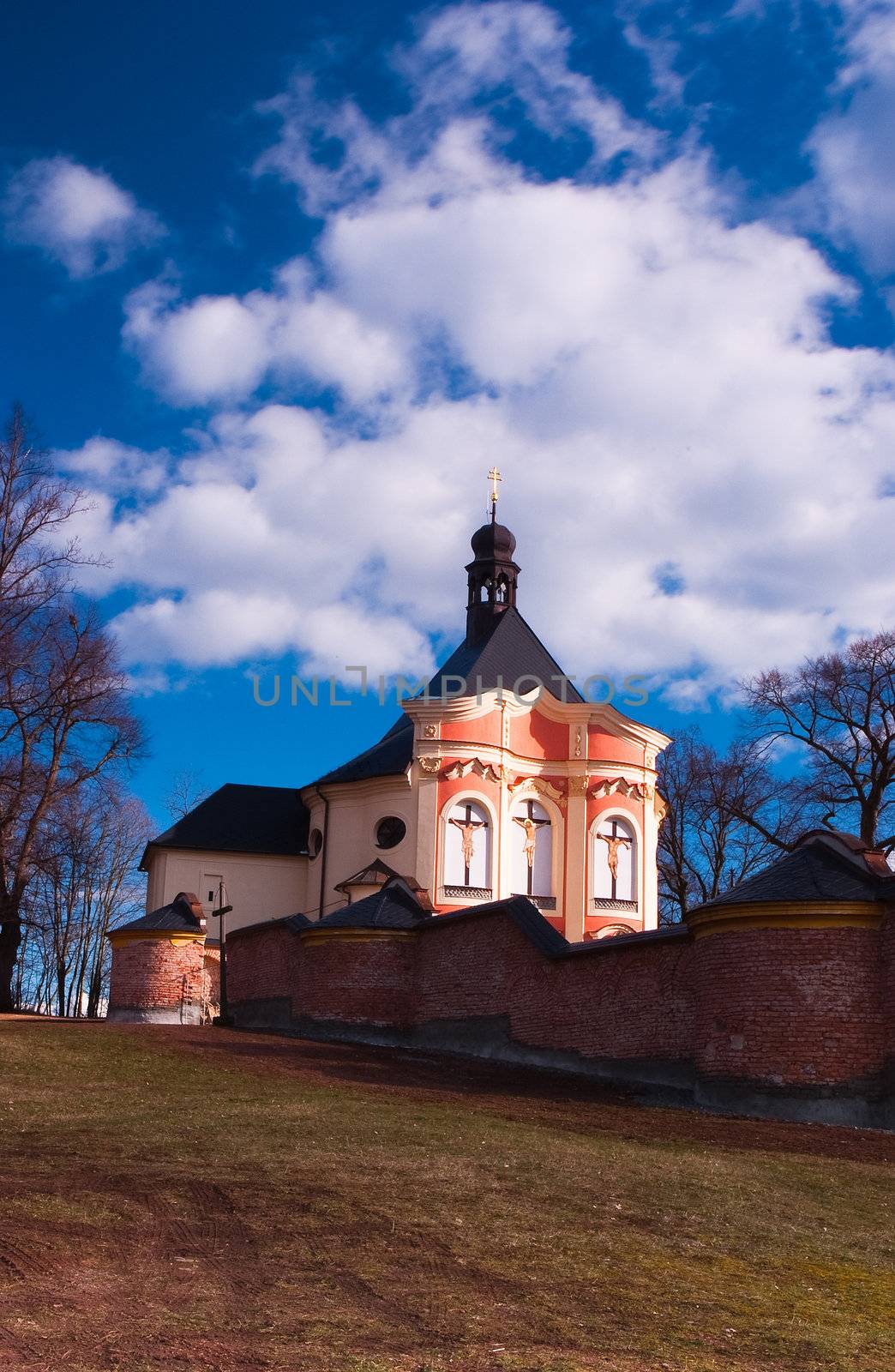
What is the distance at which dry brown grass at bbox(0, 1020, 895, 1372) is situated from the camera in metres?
6.10

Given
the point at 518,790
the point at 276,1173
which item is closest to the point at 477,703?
the point at 518,790

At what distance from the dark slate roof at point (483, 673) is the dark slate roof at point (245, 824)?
3.15 metres

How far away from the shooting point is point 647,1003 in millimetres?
18141

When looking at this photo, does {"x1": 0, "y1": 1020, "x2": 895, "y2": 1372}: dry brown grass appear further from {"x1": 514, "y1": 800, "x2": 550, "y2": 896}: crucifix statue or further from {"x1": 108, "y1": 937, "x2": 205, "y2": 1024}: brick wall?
{"x1": 514, "y1": 800, "x2": 550, "y2": 896}: crucifix statue

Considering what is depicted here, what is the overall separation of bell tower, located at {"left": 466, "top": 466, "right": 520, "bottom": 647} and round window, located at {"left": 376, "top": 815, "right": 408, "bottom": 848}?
27.7ft

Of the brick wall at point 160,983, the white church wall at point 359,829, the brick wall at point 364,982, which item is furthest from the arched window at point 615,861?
the brick wall at point 364,982

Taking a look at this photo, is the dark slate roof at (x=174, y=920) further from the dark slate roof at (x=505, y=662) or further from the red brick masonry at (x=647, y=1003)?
the dark slate roof at (x=505, y=662)

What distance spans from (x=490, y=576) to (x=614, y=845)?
35.1 ft

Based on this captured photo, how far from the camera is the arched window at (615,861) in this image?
125ft

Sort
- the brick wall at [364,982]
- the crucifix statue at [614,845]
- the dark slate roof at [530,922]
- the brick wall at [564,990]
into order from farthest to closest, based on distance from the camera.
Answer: the crucifix statue at [614,845] → the brick wall at [364,982] → the dark slate roof at [530,922] → the brick wall at [564,990]

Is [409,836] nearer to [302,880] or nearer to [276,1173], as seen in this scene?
[302,880]

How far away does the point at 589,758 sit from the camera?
38.6m

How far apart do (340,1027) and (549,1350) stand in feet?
62.1

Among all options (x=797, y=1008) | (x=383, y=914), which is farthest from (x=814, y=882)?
(x=383, y=914)
